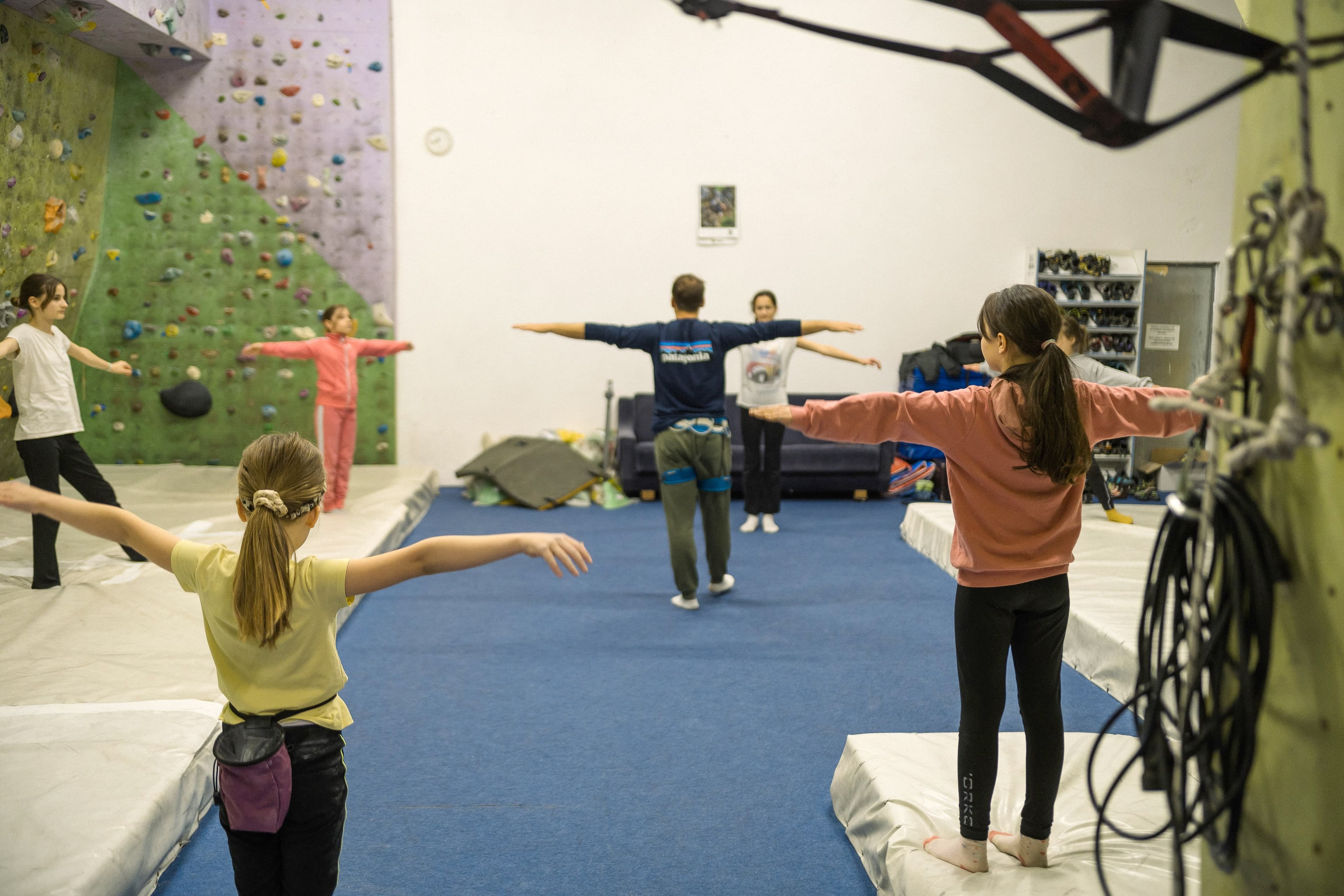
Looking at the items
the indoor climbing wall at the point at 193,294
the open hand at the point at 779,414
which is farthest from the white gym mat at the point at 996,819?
the indoor climbing wall at the point at 193,294

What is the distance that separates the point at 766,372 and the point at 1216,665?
199 inches

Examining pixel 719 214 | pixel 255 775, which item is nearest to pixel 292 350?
pixel 719 214

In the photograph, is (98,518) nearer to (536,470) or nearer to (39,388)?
Answer: (39,388)

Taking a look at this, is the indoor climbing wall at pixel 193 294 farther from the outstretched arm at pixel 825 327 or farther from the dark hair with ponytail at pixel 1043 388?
the dark hair with ponytail at pixel 1043 388

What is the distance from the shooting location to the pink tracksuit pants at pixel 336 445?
6.25m

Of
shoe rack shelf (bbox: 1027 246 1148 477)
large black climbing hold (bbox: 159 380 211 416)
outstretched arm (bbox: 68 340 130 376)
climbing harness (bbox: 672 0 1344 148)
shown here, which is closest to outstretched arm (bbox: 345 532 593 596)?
climbing harness (bbox: 672 0 1344 148)

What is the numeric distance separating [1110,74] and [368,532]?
4.80 meters

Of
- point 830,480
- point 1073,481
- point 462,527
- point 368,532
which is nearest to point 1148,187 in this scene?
point 830,480

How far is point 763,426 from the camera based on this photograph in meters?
6.50

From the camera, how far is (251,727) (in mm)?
1691

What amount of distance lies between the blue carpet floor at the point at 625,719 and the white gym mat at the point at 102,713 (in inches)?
8.2

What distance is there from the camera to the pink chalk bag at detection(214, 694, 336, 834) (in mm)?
1651

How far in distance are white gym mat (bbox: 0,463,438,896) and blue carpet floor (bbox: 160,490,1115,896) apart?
0.21 m

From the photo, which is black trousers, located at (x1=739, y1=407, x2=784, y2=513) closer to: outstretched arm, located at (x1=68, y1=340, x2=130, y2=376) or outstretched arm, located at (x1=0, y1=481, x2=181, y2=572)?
outstretched arm, located at (x1=68, y1=340, x2=130, y2=376)
